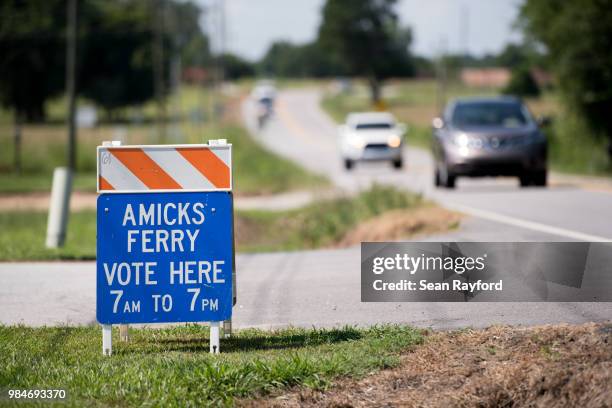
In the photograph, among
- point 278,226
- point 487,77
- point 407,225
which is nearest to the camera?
point 407,225

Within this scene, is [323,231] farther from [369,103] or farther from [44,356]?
[369,103]

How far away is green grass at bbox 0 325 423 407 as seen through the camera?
664cm

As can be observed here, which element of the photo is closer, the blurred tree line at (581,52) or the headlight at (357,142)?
the blurred tree line at (581,52)

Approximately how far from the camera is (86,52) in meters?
97.5

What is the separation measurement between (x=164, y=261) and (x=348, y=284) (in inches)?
135

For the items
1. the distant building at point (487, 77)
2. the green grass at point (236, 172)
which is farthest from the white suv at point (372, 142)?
the distant building at point (487, 77)

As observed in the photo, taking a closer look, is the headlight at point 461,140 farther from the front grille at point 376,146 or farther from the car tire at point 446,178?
the front grille at point 376,146

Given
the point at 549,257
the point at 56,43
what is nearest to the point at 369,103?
the point at 56,43

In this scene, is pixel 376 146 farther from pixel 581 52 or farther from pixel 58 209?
pixel 58 209

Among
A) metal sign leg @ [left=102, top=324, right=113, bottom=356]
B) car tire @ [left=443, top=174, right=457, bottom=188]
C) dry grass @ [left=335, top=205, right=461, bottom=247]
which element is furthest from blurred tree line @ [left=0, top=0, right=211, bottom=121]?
metal sign leg @ [left=102, top=324, right=113, bottom=356]

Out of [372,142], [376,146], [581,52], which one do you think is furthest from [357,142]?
[581,52]

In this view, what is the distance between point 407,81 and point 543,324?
15847 cm

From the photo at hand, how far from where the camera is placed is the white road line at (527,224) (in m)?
12.9

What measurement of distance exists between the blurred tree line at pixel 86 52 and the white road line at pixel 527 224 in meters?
62.8
